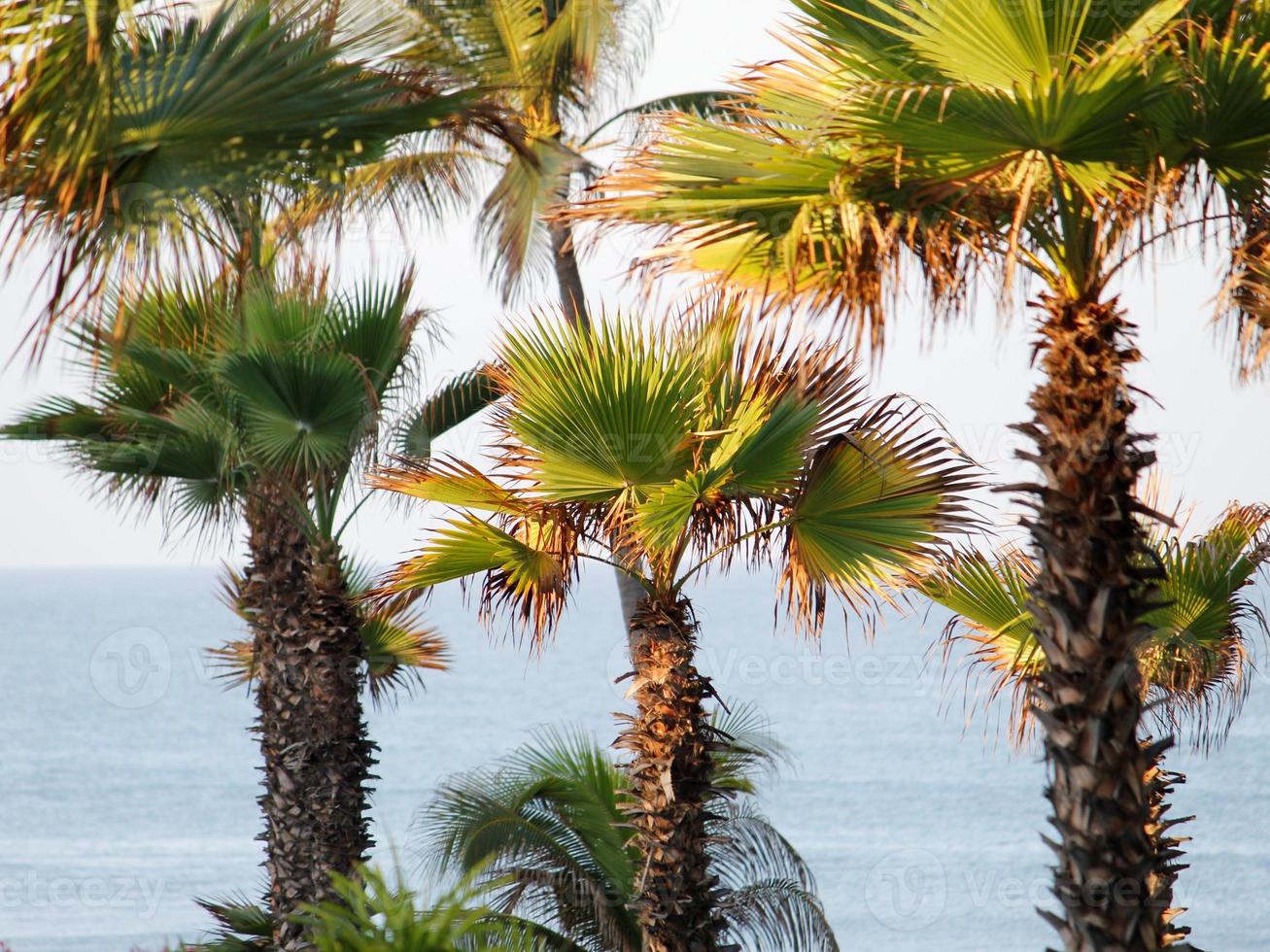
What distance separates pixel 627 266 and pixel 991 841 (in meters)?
42.7

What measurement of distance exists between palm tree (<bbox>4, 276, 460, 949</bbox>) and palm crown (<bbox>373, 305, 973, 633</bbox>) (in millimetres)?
1458

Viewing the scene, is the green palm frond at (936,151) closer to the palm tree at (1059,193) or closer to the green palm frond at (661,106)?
the palm tree at (1059,193)

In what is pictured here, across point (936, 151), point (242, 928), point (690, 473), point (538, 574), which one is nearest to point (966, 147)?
point (936, 151)

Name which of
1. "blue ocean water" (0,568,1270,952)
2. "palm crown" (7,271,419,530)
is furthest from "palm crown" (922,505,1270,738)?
"blue ocean water" (0,568,1270,952)

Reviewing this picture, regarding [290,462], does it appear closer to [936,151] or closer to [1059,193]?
[936,151]

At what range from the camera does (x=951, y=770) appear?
53.7 metres

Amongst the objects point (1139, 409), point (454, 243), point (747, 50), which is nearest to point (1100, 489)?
point (1139, 409)

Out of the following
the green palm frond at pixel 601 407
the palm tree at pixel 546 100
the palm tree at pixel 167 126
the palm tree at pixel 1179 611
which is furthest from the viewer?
the palm tree at pixel 546 100

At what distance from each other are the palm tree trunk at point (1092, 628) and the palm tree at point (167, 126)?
94.9 inches

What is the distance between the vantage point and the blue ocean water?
37906mm

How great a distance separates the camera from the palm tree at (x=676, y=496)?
661 cm

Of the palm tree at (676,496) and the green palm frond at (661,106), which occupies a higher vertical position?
the green palm frond at (661,106)

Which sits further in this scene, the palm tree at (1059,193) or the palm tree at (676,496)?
the palm tree at (676,496)

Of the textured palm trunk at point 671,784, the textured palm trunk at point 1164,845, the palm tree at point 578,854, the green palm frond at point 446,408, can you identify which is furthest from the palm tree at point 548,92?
the textured palm trunk at point 1164,845
